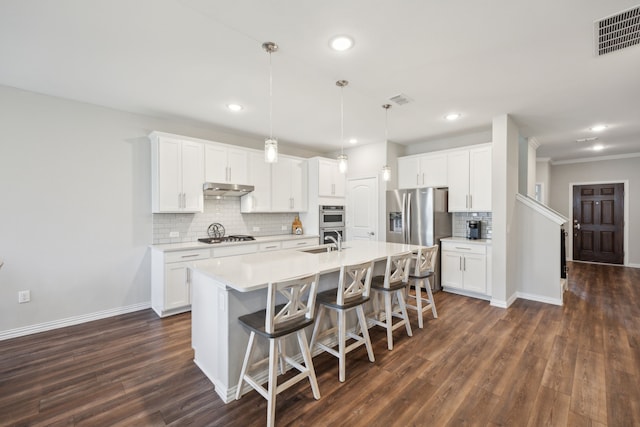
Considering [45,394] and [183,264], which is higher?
[183,264]

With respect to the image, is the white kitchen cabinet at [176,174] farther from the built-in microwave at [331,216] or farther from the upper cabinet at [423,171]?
the upper cabinet at [423,171]

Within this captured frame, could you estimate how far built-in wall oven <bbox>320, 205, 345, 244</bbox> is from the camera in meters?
5.50

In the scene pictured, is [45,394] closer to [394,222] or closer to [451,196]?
[394,222]

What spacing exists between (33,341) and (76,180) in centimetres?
178

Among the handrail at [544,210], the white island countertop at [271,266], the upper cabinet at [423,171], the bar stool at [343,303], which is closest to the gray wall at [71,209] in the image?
the white island countertop at [271,266]

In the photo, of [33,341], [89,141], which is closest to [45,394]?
[33,341]

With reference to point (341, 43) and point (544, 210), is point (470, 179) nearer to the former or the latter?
point (544, 210)

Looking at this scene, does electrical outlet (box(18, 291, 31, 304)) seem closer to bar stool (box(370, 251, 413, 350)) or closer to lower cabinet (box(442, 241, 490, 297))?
bar stool (box(370, 251, 413, 350))

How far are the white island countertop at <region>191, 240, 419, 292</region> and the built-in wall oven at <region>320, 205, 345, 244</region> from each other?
83.7 inches

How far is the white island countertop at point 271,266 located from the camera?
201cm

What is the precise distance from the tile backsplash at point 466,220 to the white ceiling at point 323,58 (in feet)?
5.19

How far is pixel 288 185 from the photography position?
17.5 feet

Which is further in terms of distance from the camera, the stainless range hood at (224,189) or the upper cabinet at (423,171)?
the upper cabinet at (423,171)

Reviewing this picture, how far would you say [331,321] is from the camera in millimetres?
2871
